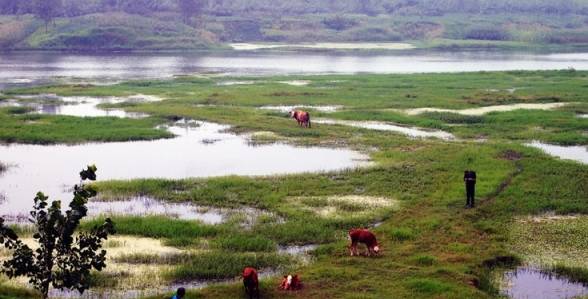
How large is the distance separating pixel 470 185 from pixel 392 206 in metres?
3.16

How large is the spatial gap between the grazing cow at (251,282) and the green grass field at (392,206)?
358mm

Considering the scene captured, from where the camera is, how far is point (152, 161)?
3872cm

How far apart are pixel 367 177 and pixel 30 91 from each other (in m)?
49.4

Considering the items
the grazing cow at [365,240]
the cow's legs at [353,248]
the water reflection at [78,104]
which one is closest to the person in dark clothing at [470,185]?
the grazing cow at [365,240]

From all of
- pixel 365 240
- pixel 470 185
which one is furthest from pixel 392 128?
pixel 365 240

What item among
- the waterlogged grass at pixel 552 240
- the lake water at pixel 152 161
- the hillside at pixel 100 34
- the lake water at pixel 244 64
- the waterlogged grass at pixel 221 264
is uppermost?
the hillside at pixel 100 34

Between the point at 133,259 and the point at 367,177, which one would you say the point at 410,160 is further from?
the point at 133,259

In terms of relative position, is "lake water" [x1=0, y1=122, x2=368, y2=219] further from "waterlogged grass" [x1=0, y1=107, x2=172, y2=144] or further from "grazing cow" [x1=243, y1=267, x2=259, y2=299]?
"grazing cow" [x1=243, y1=267, x2=259, y2=299]

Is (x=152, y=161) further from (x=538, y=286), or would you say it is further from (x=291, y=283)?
Result: (x=538, y=286)

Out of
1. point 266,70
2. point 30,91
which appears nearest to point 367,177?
point 30,91

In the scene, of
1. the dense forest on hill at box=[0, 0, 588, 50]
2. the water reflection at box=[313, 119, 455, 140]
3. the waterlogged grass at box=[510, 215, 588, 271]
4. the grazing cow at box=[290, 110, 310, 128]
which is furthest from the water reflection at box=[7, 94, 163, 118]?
the dense forest on hill at box=[0, 0, 588, 50]

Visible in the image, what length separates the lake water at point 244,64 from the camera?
9681 centimetres

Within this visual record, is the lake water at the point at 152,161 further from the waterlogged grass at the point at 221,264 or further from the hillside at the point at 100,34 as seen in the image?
the hillside at the point at 100,34

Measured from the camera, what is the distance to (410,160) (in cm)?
3753
